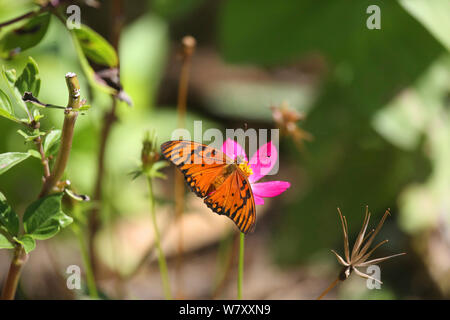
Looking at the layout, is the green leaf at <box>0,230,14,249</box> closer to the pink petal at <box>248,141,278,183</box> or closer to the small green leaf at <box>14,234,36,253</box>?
the small green leaf at <box>14,234,36,253</box>

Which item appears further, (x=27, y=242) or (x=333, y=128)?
(x=333, y=128)

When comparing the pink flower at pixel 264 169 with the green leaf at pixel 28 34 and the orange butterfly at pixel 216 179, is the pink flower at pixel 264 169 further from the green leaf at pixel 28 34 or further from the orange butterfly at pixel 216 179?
the green leaf at pixel 28 34

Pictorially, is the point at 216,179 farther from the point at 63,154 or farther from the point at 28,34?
the point at 28,34

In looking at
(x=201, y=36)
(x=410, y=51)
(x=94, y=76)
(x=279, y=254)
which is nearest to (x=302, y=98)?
(x=201, y=36)

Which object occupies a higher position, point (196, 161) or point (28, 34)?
point (28, 34)

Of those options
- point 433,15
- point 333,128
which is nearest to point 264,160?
point 433,15

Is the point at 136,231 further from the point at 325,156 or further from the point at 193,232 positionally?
the point at 325,156
